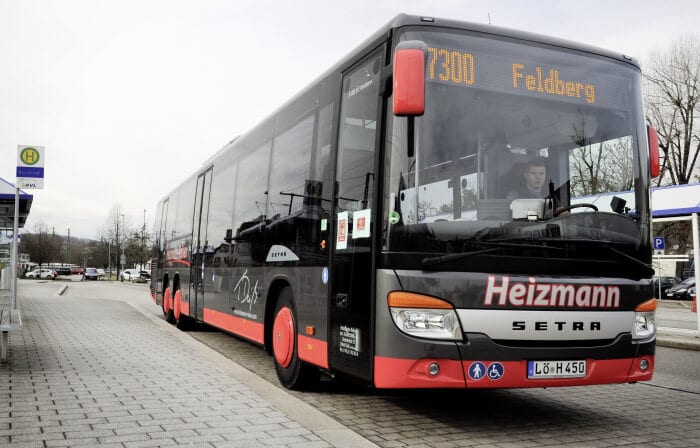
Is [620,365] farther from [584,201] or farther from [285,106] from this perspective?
[285,106]

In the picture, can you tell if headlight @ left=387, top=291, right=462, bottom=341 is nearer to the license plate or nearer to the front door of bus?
the front door of bus

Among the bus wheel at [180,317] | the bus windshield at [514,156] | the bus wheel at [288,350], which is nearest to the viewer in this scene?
the bus windshield at [514,156]

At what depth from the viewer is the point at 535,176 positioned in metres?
5.45

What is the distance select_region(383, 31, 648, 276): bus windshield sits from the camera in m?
5.15

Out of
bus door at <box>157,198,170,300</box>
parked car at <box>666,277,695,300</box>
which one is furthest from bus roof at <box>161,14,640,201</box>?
parked car at <box>666,277,695,300</box>

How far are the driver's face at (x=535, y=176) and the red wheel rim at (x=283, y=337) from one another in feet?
9.72

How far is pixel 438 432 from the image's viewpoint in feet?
18.0

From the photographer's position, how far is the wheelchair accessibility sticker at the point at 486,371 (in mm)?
4980

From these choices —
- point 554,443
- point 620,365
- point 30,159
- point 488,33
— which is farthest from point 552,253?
point 30,159

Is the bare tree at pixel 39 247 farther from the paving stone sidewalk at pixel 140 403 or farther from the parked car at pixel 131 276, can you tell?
the paving stone sidewalk at pixel 140 403

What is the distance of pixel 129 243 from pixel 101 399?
79476 mm

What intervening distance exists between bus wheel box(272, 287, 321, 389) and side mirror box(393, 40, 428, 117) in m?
2.95

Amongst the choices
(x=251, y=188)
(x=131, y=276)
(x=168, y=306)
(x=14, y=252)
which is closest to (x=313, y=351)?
(x=251, y=188)

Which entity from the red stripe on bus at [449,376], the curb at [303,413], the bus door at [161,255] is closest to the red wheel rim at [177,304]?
the bus door at [161,255]
